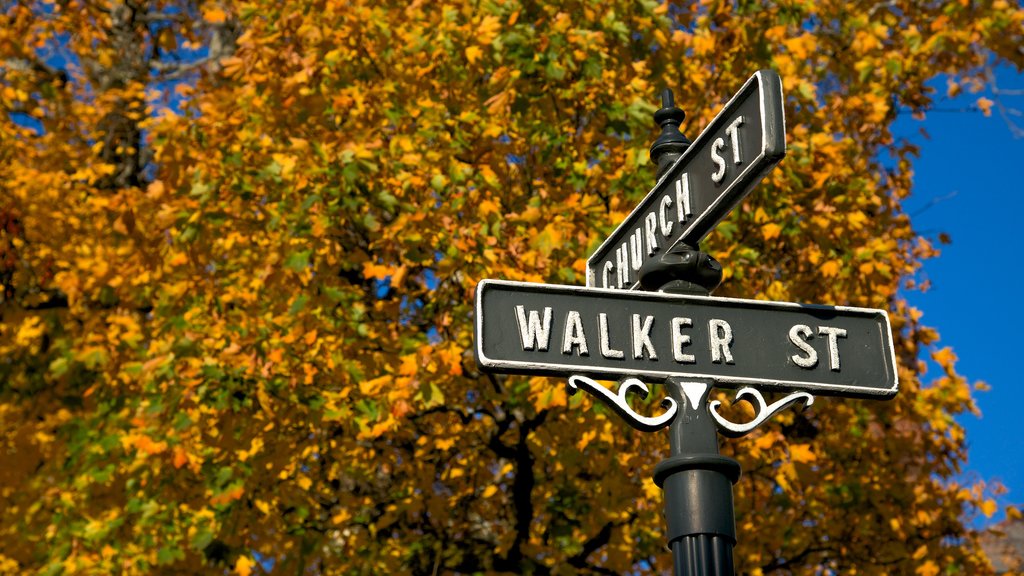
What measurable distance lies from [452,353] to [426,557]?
8.46 feet

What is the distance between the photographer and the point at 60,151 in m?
13.2

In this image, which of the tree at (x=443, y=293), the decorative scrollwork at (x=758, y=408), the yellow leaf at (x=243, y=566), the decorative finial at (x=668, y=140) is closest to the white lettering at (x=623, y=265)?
the decorative finial at (x=668, y=140)

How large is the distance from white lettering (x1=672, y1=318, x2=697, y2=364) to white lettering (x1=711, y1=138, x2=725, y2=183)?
1.31 feet

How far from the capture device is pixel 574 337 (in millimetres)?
3162

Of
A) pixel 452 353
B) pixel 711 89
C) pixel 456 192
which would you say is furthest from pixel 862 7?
pixel 452 353

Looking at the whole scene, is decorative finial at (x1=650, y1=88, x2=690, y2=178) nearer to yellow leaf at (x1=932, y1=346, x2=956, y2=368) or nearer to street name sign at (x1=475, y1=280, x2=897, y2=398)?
street name sign at (x1=475, y1=280, x2=897, y2=398)

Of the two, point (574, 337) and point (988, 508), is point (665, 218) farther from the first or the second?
point (988, 508)

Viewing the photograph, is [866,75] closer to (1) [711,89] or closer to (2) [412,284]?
(1) [711,89]

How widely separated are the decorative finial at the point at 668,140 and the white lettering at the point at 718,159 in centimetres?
39

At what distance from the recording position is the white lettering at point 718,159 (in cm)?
316

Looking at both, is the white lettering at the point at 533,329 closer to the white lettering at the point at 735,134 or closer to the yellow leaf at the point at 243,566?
the white lettering at the point at 735,134

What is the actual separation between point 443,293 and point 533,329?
18.3 ft

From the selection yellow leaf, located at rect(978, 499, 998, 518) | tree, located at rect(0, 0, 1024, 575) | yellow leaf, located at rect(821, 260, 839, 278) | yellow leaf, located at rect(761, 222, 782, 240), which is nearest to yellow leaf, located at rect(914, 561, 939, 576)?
tree, located at rect(0, 0, 1024, 575)

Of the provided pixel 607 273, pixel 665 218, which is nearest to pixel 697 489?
pixel 665 218
